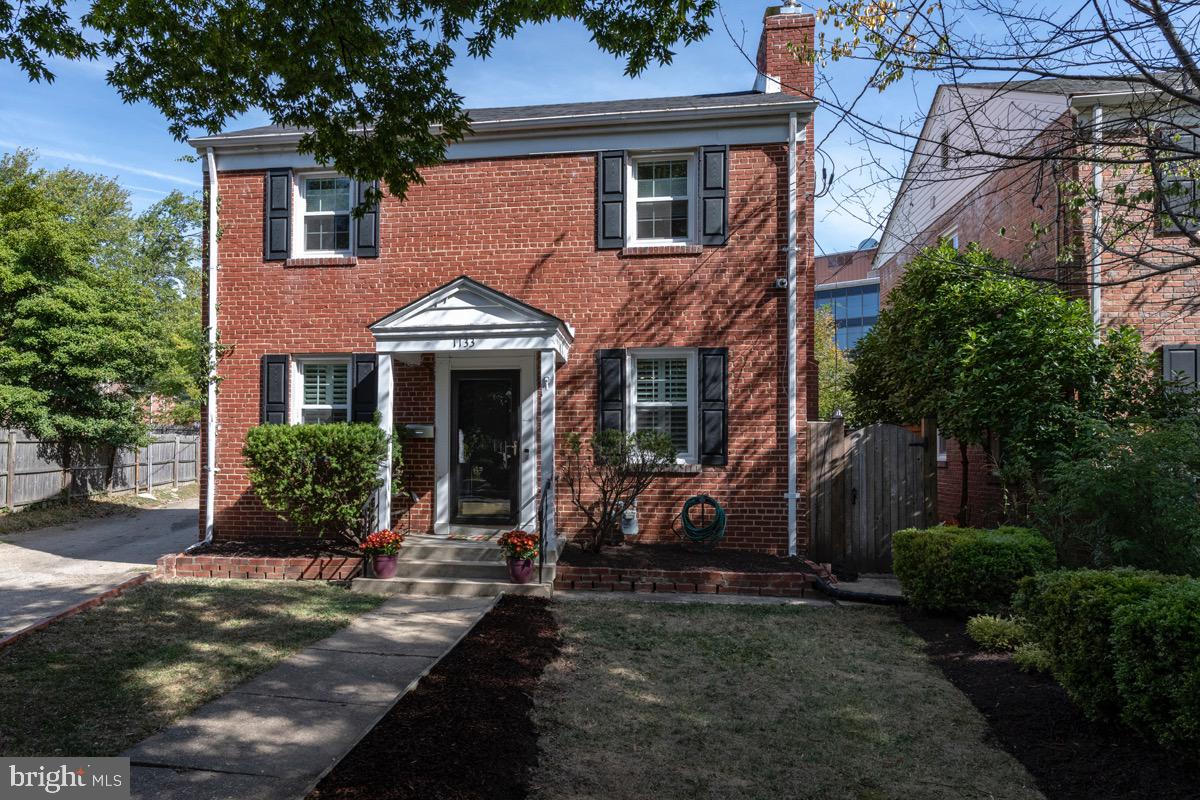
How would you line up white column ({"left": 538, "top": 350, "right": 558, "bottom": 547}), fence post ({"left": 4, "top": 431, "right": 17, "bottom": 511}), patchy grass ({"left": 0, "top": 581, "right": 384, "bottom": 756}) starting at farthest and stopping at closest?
fence post ({"left": 4, "top": 431, "right": 17, "bottom": 511}) < white column ({"left": 538, "top": 350, "right": 558, "bottom": 547}) < patchy grass ({"left": 0, "top": 581, "right": 384, "bottom": 756})

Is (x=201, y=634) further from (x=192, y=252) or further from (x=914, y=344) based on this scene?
(x=192, y=252)

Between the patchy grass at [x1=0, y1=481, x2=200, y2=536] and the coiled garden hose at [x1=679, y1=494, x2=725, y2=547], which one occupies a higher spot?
the coiled garden hose at [x1=679, y1=494, x2=725, y2=547]

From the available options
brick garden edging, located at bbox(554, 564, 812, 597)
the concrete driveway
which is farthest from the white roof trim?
the concrete driveway

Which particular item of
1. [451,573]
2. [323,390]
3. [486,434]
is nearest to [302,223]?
[323,390]

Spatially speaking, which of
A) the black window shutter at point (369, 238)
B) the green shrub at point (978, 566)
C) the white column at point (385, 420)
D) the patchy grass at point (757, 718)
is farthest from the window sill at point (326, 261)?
the green shrub at point (978, 566)

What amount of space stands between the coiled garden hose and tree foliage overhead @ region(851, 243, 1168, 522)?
3164 mm

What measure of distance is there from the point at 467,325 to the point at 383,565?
312 cm

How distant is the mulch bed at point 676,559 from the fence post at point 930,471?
7.17 feet

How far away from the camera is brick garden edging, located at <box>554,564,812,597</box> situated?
330 inches

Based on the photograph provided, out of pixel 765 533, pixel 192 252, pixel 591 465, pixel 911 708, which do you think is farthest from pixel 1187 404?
pixel 192 252

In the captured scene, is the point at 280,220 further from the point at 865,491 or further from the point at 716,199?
the point at 865,491

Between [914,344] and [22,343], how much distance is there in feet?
58.5

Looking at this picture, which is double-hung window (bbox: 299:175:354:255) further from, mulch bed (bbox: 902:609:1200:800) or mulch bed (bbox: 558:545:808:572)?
mulch bed (bbox: 902:609:1200:800)

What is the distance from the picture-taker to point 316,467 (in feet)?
29.8
